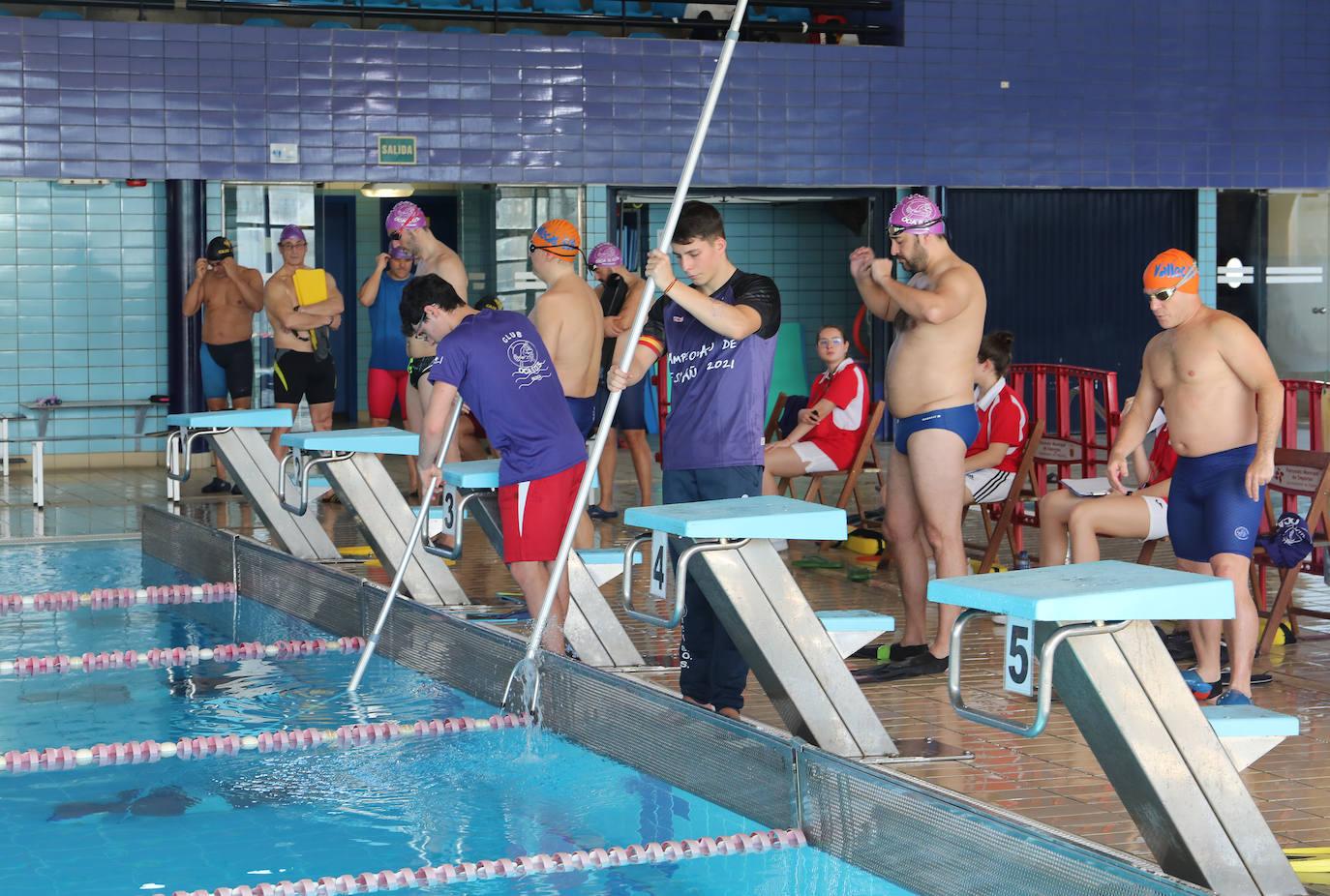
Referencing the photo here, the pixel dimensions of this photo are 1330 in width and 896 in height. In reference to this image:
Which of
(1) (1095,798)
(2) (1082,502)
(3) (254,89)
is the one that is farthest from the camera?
(3) (254,89)

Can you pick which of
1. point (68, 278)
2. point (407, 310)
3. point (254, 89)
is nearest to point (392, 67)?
point (254, 89)

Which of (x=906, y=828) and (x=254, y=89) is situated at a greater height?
(x=254, y=89)

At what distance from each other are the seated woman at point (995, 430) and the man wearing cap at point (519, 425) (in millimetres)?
2352

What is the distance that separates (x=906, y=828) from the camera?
337 cm

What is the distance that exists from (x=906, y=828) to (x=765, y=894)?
1.21 ft

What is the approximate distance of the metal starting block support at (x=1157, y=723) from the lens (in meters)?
2.80

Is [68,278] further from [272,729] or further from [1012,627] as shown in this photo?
[1012,627]

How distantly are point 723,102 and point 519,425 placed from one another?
29.3 feet

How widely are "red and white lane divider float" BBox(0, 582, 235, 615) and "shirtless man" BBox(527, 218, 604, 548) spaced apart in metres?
2.02

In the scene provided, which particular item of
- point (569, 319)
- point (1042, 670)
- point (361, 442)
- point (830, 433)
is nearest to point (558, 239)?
point (569, 319)

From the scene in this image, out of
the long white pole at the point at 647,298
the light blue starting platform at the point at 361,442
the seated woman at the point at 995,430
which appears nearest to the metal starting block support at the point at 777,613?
the long white pole at the point at 647,298

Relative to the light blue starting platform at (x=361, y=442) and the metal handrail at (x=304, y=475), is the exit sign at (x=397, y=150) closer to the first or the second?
the metal handrail at (x=304, y=475)

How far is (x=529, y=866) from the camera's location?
11.8 feet

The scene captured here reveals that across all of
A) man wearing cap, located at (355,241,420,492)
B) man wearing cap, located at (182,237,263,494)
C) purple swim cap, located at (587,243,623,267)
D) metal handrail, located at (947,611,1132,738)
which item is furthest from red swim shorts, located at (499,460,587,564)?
man wearing cap, located at (182,237,263,494)
